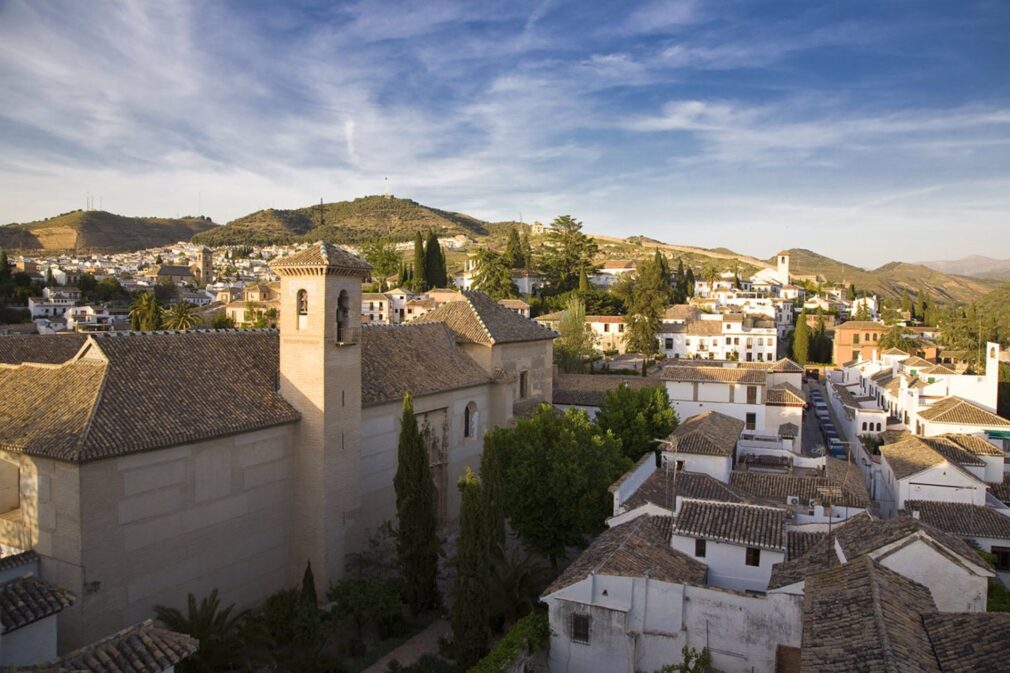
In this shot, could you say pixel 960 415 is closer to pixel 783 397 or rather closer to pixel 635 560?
pixel 783 397

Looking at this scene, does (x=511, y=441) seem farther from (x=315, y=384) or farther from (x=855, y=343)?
(x=855, y=343)

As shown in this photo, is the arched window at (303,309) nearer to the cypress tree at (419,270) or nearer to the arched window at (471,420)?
the arched window at (471,420)

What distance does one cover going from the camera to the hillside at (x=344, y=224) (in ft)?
504

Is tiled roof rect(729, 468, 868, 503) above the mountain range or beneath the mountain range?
beneath

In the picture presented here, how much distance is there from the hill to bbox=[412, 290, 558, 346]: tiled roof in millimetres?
125158

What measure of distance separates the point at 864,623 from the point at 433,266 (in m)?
62.8

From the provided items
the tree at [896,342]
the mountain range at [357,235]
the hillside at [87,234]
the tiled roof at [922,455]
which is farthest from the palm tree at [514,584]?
the hillside at [87,234]

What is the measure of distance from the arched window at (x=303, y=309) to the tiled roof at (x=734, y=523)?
9.44 metres

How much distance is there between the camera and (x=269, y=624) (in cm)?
1435

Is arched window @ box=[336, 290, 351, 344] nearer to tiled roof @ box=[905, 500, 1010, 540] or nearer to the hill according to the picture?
tiled roof @ box=[905, 500, 1010, 540]

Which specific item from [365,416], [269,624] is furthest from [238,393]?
[269,624]

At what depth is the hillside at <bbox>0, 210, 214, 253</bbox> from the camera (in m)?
144

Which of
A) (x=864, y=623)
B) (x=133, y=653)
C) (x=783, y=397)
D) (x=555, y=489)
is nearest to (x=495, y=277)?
(x=783, y=397)

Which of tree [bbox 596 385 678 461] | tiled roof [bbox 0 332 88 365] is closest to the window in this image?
tree [bbox 596 385 678 461]
